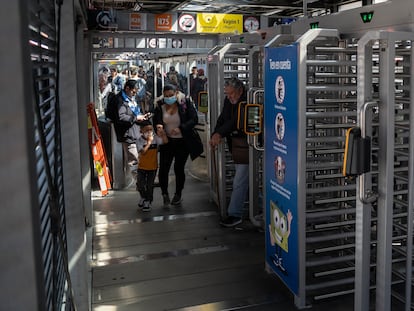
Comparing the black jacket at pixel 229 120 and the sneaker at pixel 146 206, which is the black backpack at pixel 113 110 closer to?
the sneaker at pixel 146 206

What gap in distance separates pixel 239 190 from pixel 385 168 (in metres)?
2.74

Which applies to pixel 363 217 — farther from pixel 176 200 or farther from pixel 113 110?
pixel 113 110

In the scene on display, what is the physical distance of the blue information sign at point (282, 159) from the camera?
3.66m

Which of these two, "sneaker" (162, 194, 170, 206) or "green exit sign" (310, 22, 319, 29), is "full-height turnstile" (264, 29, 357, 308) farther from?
"sneaker" (162, 194, 170, 206)

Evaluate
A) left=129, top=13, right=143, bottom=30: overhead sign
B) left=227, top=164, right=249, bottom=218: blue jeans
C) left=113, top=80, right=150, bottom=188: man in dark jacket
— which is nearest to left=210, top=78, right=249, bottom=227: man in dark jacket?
left=227, top=164, right=249, bottom=218: blue jeans

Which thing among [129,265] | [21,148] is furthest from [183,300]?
[21,148]

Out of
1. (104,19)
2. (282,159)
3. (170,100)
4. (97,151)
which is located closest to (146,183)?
(97,151)

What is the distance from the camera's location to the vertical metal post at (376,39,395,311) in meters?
2.93

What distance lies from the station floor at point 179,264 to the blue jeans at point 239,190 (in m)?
0.22

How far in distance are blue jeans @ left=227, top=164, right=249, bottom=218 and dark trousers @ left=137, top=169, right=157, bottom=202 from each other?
1227 mm

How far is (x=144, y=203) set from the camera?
6.49 m

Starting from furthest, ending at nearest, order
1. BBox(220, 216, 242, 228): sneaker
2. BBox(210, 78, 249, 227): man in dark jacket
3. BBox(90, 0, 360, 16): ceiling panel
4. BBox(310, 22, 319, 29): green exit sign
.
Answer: BBox(90, 0, 360, 16): ceiling panel, BBox(220, 216, 242, 228): sneaker, BBox(210, 78, 249, 227): man in dark jacket, BBox(310, 22, 319, 29): green exit sign

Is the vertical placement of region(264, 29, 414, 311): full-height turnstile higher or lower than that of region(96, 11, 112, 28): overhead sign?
lower

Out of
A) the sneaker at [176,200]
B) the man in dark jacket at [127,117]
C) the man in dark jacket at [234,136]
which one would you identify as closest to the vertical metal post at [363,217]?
the man in dark jacket at [234,136]
